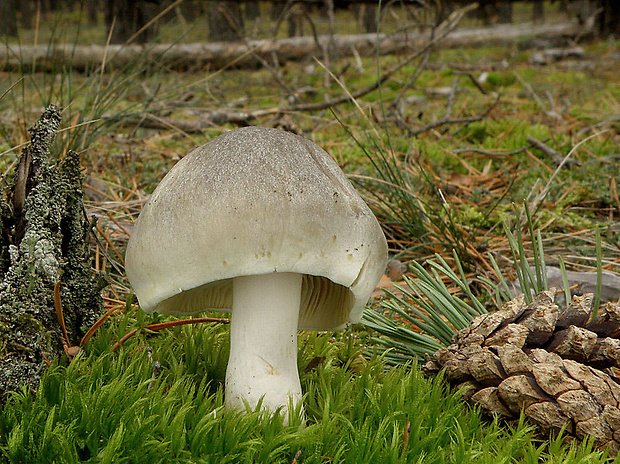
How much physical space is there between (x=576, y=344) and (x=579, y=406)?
171mm

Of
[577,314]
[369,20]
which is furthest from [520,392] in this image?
[369,20]

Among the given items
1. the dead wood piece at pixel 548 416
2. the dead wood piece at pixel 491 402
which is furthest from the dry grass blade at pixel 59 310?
the dead wood piece at pixel 548 416

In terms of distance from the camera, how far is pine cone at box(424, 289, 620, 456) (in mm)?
1461

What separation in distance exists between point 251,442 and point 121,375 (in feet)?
1.61

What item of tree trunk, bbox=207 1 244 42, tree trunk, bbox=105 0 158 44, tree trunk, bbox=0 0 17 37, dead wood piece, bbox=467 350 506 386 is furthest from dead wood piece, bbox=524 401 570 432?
tree trunk, bbox=105 0 158 44

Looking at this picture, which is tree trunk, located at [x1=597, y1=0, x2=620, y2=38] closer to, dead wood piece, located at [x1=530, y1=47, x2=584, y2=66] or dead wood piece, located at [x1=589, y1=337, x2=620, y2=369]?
dead wood piece, located at [x1=530, y1=47, x2=584, y2=66]

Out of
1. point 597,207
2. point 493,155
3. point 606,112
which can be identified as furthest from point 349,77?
point 597,207

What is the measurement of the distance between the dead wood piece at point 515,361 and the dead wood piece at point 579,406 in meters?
0.12

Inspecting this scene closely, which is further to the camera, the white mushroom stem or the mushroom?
the white mushroom stem

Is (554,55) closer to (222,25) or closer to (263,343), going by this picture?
(222,25)

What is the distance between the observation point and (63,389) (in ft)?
4.79

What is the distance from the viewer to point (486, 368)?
159 cm

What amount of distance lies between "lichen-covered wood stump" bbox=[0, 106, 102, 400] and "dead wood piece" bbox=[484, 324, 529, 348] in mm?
1219

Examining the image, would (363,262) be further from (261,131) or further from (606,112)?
(606,112)
